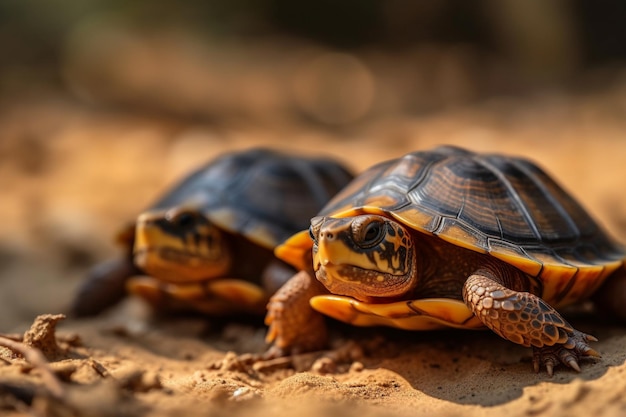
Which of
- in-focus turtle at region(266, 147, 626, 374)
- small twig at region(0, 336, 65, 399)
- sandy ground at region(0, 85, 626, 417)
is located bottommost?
sandy ground at region(0, 85, 626, 417)

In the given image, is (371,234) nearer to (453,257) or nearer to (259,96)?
(453,257)

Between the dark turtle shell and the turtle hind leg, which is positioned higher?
the dark turtle shell

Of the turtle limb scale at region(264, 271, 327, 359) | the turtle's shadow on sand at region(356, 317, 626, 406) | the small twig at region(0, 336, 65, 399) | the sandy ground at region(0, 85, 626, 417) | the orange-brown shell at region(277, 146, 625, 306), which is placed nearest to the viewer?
the small twig at region(0, 336, 65, 399)

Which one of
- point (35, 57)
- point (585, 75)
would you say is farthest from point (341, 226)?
point (35, 57)

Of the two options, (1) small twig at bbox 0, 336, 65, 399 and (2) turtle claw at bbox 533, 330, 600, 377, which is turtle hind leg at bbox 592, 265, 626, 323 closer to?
(2) turtle claw at bbox 533, 330, 600, 377

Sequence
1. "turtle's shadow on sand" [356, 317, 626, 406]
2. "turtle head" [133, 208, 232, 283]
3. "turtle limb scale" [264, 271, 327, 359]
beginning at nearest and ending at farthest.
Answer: "turtle's shadow on sand" [356, 317, 626, 406]
"turtle limb scale" [264, 271, 327, 359]
"turtle head" [133, 208, 232, 283]

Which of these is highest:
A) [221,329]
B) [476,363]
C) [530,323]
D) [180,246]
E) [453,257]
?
[453,257]

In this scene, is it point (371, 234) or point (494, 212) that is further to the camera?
point (494, 212)

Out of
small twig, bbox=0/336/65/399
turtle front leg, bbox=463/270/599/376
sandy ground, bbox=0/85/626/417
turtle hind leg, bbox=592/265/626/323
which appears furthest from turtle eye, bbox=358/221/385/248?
turtle hind leg, bbox=592/265/626/323

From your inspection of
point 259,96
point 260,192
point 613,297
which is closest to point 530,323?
point 613,297
